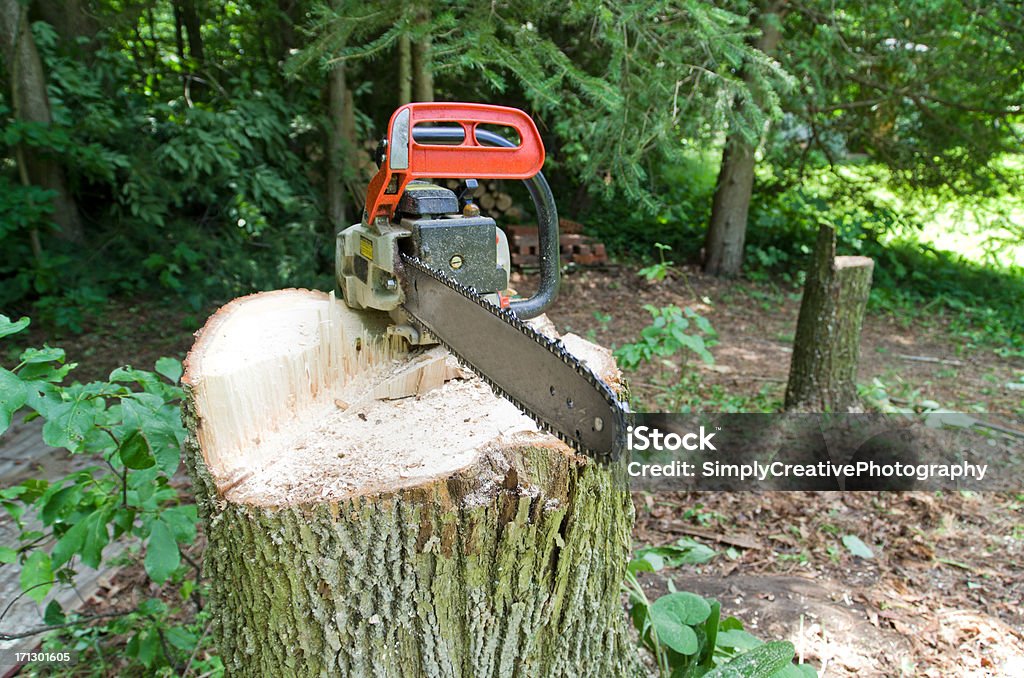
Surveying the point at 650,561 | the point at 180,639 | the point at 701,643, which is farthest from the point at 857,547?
the point at 180,639

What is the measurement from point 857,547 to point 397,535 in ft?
7.57

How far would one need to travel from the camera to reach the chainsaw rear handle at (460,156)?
1.75 m

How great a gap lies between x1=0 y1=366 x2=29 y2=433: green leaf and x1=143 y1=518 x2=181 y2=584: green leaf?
49 centimetres

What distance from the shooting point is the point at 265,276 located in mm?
5422

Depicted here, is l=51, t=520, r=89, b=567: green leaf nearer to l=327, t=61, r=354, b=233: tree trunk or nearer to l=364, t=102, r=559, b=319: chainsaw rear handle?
l=364, t=102, r=559, b=319: chainsaw rear handle

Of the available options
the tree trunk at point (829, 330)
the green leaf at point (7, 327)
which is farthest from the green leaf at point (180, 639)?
the tree trunk at point (829, 330)

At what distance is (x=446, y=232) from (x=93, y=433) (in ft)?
3.33

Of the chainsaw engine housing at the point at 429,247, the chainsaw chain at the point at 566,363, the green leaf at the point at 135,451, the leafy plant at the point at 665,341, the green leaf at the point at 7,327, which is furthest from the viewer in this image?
the leafy plant at the point at 665,341

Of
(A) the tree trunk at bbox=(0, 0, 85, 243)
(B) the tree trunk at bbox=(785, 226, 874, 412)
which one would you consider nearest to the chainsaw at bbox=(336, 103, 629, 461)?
(B) the tree trunk at bbox=(785, 226, 874, 412)

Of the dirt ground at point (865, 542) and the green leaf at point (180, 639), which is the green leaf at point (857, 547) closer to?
the dirt ground at point (865, 542)

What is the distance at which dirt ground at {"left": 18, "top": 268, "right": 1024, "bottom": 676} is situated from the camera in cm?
230

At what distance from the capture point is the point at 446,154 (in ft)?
5.87

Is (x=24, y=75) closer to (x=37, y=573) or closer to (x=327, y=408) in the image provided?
(x=37, y=573)

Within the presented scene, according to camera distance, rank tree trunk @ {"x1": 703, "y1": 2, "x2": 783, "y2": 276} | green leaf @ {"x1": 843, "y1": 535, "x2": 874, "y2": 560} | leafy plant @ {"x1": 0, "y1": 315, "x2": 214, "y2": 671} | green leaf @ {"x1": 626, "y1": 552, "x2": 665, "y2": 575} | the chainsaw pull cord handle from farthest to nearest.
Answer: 1. tree trunk @ {"x1": 703, "y1": 2, "x2": 783, "y2": 276}
2. green leaf @ {"x1": 843, "y1": 535, "x2": 874, "y2": 560}
3. green leaf @ {"x1": 626, "y1": 552, "x2": 665, "y2": 575}
4. the chainsaw pull cord handle
5. leafy plant @ {"x1": 0, "y1": 315, "x2": 214, "y2": 671}
